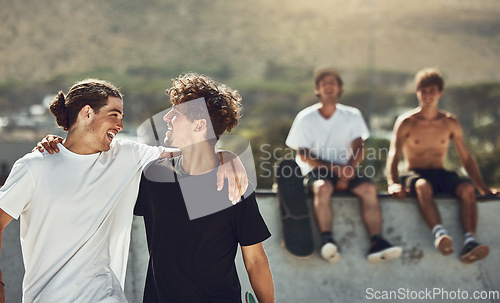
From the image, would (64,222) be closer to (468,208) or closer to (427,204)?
(427,204)

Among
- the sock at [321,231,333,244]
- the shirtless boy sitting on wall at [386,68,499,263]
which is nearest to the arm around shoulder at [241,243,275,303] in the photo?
the sock at [321,231,333,244]

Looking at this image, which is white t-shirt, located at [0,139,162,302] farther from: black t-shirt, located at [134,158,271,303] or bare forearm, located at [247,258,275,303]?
bare forearm, located at [247,258,275,303]

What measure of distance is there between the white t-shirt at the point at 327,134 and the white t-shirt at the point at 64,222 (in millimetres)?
2918

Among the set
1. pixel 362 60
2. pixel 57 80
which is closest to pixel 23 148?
pixel 57 80

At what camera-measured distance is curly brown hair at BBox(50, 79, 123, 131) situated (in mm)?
2654

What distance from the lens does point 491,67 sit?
25.3 metres

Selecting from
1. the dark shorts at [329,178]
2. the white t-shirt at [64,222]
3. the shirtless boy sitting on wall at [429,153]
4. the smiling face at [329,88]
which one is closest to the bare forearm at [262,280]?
the white t-shirt at [64,222]

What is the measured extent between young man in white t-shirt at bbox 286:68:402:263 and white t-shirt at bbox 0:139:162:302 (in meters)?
2.33

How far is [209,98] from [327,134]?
9.69ft

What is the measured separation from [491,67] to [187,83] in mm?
25586

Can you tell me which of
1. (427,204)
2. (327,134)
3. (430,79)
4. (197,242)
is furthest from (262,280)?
(430,79)

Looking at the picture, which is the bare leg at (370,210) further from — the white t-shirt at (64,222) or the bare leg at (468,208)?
the white t-shirt at (64,222)

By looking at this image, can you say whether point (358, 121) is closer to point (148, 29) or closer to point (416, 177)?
point (416, 177)

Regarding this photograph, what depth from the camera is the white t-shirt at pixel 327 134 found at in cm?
526
